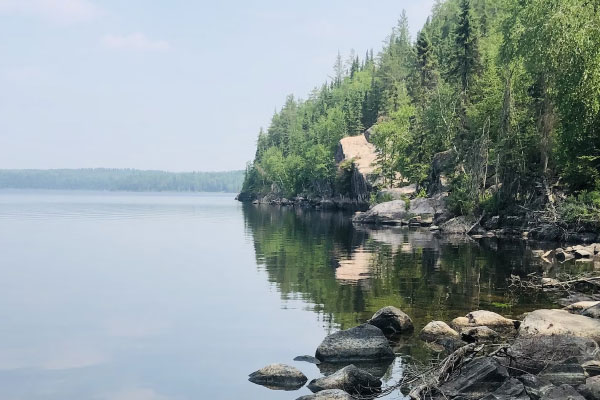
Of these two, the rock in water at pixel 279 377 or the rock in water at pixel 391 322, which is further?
the rock in water at pixel 391 322

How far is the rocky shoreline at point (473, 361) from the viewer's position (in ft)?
42.2

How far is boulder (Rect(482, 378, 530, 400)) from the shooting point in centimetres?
1216

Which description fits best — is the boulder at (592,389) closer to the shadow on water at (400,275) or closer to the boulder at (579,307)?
the shadow on water at (400,275)

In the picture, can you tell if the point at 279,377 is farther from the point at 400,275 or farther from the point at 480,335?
the point at 400,275

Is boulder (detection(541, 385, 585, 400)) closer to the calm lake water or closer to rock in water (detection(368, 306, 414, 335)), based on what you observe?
the calm lake water

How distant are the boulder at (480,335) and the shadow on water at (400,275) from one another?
1.49 meters

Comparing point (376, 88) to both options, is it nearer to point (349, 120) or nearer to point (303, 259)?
point (349, 120)

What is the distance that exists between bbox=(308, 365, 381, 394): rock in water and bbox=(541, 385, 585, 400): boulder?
14.6 ft

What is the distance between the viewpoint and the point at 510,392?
Answer: 12.5 metres

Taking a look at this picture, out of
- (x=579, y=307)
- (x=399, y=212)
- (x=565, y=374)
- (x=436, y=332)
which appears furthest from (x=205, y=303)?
(x=399, y=212)

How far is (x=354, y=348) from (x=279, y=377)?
2.92m

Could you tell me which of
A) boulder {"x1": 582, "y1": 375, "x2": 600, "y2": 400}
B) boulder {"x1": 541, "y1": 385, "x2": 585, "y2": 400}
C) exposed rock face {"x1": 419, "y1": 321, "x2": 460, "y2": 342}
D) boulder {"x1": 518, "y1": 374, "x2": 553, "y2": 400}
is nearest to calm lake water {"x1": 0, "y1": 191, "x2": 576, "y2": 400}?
exposed rock face {"x1": 419, "y1": 321, "x2": 460, "y2": 342}

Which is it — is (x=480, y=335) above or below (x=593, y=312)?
below

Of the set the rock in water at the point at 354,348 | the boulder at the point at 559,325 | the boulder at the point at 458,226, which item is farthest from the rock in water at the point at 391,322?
the boulder at the point at 458,226
